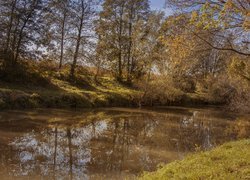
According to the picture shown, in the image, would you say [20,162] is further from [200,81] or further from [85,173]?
[200,81]

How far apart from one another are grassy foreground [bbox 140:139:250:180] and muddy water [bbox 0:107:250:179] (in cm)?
161

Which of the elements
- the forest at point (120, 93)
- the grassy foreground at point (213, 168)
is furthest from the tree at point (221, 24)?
the grassy foreground at point (213, 168)

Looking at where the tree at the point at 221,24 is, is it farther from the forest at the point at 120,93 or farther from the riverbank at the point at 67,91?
the riverbank at the point at 67,91

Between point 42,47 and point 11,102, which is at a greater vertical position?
point 42,47

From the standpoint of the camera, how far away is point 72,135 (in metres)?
17.2

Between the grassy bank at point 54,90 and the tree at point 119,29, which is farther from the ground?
the tree at point 119,29

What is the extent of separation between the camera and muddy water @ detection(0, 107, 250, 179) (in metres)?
11.0

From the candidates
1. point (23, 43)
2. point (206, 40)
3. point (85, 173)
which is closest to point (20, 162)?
point (85, 173)

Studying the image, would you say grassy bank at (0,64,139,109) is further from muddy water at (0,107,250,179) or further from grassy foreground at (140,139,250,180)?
grassy foreground at (140,139,250,180)

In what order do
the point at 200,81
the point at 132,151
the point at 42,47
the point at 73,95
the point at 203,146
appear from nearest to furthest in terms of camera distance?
the point at 132,151
the point at 203,146
the point at 73,95
the point at 42,47
the point at 200,81

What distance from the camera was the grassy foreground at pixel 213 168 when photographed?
338 inches

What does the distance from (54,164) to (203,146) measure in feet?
26.1

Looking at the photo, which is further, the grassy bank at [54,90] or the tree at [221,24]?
the grassy bank at [54,90]

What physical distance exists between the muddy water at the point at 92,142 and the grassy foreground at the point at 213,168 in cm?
161
